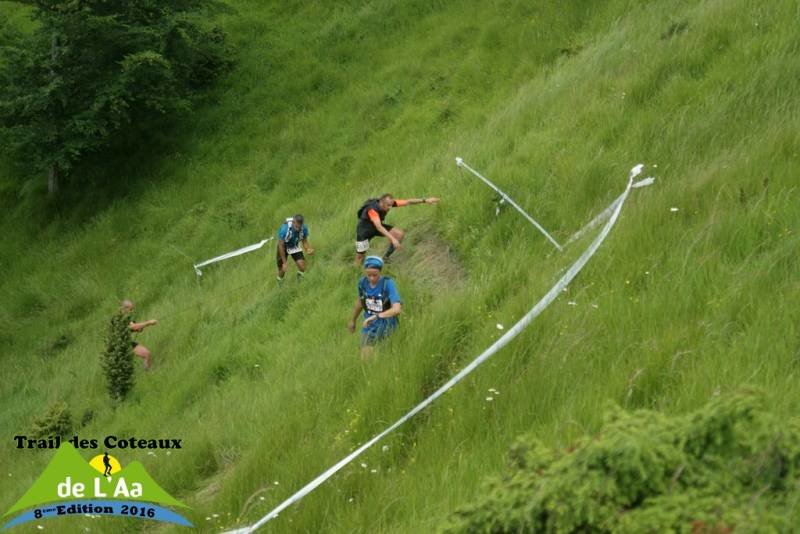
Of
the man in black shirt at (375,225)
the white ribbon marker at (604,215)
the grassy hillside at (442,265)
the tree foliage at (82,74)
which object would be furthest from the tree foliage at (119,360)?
the tree foliage at (82,74)

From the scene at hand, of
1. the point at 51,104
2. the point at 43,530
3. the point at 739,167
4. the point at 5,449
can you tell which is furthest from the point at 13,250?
the point at 739,167

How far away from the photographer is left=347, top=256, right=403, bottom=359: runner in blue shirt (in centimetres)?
760

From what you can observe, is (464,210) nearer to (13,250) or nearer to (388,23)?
(388,23)

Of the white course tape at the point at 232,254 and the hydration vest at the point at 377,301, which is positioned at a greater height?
the white course tape at the point at 232,254

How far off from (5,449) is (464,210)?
7.31 meters

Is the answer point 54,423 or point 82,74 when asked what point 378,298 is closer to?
point 54,423

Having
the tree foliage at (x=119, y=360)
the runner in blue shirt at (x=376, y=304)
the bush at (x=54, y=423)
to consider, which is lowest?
the runner in blue shirt at (x=376, y=304)

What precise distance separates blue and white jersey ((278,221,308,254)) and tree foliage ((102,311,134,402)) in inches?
97.3

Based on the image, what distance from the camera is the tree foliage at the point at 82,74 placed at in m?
20.3

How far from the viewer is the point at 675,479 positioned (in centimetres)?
306

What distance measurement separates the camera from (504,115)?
1358cm

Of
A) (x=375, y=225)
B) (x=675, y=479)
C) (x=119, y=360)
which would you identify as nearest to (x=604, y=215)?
(x=375, y=225)

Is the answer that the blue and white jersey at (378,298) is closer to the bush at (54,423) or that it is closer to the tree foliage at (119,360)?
the tree foliage at (119,360)

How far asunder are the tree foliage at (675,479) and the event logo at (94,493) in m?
4.04
